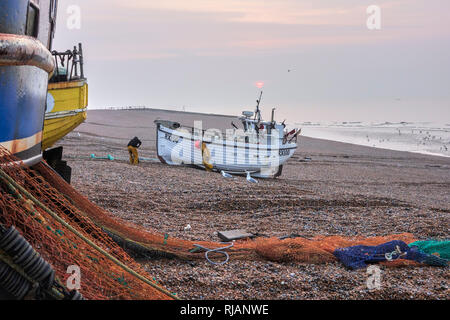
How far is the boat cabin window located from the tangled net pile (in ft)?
4.03

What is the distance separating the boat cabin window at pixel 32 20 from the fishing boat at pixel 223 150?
11.4 m

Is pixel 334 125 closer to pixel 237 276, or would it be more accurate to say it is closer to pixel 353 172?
pixel 353 172

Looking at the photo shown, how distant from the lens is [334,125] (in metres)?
69.2

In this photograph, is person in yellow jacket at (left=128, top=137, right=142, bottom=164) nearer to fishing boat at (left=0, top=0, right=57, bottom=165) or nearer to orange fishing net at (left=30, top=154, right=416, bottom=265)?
orange fishing net at (left=30, top=154, right=416, bottom=265)

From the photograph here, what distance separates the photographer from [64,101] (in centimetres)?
907

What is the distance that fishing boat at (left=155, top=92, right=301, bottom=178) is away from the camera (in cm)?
1572

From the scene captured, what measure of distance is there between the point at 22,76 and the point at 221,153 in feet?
41.1

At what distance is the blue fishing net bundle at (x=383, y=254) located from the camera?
16.9 feet

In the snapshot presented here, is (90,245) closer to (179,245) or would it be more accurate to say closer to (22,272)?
(22,272)

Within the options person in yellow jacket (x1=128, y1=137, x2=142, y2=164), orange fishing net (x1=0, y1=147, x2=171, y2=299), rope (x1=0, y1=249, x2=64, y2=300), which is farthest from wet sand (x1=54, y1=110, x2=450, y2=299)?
rope (x1=0, y1=249, x2=64, y2=300)

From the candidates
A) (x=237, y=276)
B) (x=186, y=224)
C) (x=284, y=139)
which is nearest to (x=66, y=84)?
(x=186, y=224)

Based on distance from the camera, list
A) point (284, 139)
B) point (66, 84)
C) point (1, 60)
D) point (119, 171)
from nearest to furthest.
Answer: point (1, 60)
point (66, 84)
point (119, 171)
point (284, 139)

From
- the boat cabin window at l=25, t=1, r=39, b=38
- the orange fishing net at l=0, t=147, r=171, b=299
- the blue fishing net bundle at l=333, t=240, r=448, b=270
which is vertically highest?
the boat cabin window at l=25, t=1, r=39, b=38
